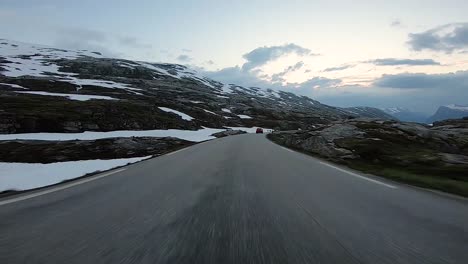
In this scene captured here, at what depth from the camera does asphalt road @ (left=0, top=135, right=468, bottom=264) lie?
422 cm

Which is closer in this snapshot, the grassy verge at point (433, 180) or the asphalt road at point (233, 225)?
the asphalt road at point (233, 225)

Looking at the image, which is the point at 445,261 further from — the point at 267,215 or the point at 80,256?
the point at 80,256

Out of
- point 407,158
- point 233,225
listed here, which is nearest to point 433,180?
point 407,158

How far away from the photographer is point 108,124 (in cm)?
5391

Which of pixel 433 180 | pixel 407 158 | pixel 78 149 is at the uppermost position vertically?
pixel 407 158

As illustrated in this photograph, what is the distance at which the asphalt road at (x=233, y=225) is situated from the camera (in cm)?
422

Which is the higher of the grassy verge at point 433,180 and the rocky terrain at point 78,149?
the grassy verge at point 433,180

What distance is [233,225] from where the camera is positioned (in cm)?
551

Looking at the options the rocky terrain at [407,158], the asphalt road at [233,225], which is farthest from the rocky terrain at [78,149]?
the asphalt road at [233,225]

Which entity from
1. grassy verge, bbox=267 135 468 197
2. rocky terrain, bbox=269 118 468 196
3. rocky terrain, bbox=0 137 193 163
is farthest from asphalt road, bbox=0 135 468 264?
rocky terrain, bbox=0 137 193 163

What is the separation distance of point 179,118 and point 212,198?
2749 inches

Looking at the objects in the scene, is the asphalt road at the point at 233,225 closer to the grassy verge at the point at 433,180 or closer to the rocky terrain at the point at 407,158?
the grassy verge at the point at 433,180

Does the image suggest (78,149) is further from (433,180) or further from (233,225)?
(233,225)

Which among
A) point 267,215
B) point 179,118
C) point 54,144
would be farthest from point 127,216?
point 179,118
